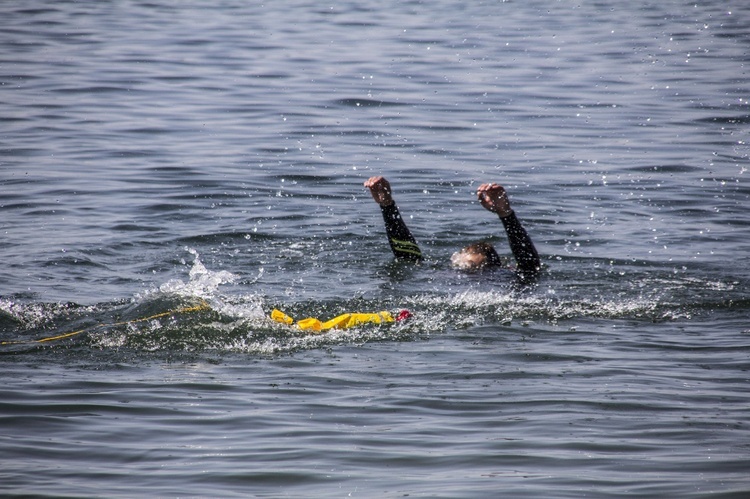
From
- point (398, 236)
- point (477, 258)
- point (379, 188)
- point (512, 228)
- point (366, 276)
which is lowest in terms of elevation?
point (366, 276)

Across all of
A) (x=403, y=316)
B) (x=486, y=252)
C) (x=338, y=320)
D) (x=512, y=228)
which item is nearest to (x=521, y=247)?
(x=512, y=228)

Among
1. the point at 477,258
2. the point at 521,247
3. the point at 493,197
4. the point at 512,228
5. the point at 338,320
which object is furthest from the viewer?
the point at 477,258

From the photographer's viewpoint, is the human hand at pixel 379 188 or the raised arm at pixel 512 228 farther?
the human hand at pixel 379 188

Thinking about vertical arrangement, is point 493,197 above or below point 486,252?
above

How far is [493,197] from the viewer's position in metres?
8.88

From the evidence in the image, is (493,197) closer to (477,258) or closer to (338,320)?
(477,258)

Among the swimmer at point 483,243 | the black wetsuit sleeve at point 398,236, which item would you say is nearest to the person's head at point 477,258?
the swimmer at point 483,243

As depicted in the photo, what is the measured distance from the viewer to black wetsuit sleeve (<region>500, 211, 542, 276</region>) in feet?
29.7

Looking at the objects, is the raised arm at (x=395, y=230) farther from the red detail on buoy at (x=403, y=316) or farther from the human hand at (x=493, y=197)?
the red detail on buoy at (x=403, y=316)

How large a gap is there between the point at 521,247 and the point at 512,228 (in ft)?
0.69

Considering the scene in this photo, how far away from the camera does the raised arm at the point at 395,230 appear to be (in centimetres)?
954

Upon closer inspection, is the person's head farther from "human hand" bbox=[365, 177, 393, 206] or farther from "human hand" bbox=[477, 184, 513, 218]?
"human hand" bbox=[365, 177, 393, 206]

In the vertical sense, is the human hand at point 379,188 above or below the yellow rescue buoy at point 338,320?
above

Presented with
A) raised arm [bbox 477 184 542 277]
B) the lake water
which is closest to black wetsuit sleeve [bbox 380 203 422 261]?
the lake water
